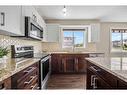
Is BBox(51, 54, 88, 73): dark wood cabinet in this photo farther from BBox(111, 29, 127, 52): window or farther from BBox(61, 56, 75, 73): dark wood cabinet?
BBox(111, 29, 127, 52): window

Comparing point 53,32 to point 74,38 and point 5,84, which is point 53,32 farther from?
point 5,84

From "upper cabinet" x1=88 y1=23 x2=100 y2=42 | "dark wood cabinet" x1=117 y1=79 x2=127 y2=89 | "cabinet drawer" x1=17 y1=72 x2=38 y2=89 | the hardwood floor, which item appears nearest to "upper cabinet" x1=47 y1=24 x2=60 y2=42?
"upper cabinet" x1=88 y1=23 x2=100 y2=42

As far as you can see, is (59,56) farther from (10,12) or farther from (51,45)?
(10,12)

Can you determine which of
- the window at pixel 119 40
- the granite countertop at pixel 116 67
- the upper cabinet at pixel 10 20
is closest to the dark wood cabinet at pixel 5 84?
the upper cabinet at pixel 10 20

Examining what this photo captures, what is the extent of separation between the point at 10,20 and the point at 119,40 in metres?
6.28

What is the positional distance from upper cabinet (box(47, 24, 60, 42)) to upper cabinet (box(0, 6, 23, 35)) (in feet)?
13.0

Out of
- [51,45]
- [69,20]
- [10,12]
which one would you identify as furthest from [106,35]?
[10,12]

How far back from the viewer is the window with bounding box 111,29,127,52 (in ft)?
25.2

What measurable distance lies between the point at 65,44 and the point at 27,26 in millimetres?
4380

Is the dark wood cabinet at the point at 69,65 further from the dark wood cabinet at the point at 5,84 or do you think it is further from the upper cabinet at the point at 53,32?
the dark wood cabinet at the point at 5,84

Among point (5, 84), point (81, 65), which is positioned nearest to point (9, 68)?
point (5, 84)
